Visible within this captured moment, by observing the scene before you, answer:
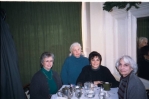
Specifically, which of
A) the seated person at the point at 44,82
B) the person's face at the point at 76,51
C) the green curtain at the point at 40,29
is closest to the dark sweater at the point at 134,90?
the seated person at the point at 44,82

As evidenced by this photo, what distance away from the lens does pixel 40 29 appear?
393 centimetres

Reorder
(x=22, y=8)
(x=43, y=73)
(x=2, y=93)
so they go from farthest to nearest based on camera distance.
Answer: (x=22, y=8)
(x=43, y=73)
(x=2, y=93)

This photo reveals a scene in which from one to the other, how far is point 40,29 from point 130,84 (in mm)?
2746

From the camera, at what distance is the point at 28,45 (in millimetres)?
3900

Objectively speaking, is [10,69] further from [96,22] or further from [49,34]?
[96,22]

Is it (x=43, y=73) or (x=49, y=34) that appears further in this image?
(x=49, y=34)

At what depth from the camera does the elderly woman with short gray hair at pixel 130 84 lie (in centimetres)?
172

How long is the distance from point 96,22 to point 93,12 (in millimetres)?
256

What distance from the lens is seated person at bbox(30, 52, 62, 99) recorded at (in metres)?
2.28

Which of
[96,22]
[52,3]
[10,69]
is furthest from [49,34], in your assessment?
[10,69]

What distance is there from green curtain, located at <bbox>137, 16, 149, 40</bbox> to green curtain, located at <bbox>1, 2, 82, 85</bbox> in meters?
1.53

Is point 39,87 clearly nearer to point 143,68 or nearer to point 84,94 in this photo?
point 84,94

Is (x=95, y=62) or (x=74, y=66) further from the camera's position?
(x=74, y=66)

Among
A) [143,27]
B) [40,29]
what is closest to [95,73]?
[143,27]
